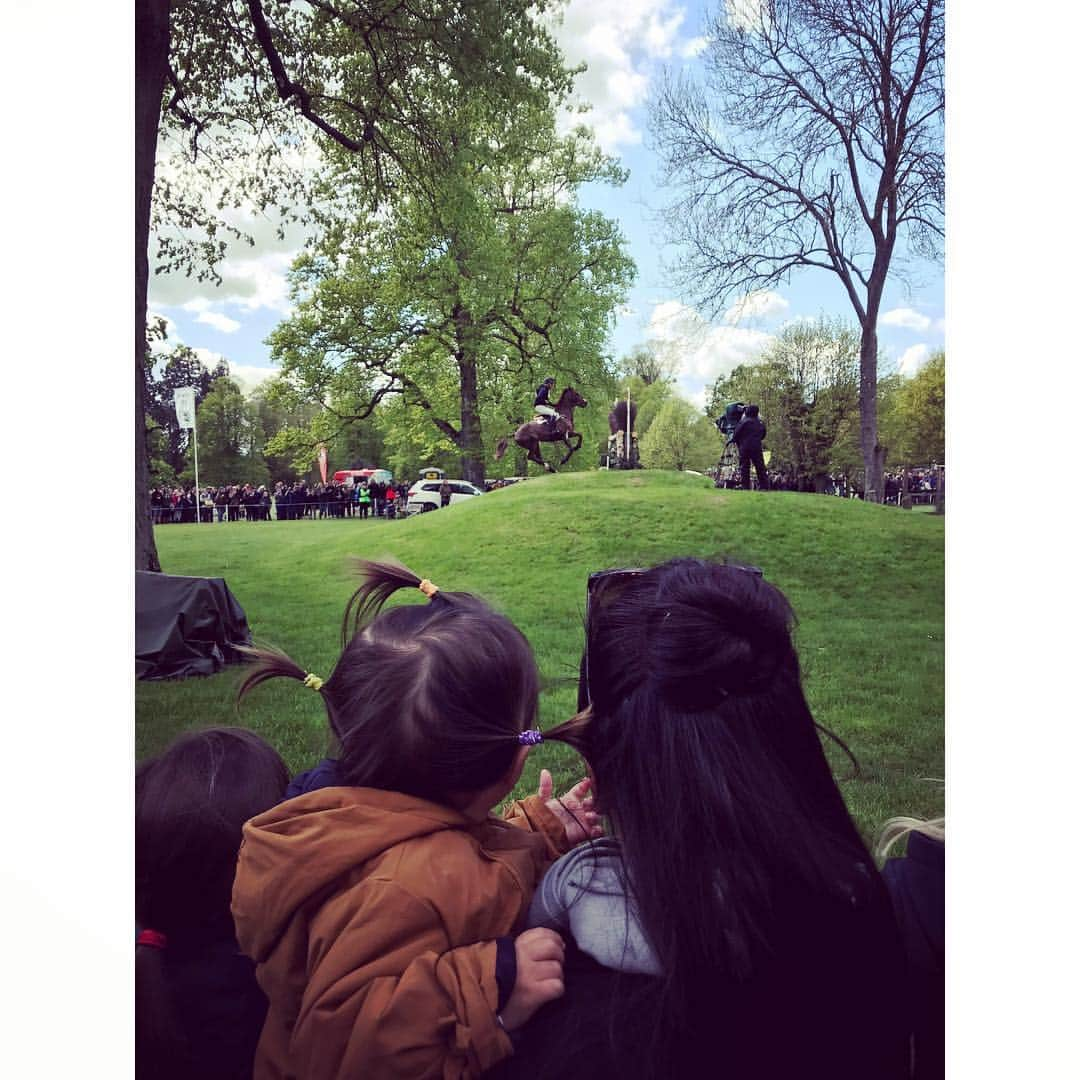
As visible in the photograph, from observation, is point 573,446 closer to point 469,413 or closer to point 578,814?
point 469,413

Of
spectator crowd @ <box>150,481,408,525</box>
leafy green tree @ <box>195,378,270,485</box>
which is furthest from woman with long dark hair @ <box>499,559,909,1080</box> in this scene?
leafy green tree @ <box>195,378,270,485</box>

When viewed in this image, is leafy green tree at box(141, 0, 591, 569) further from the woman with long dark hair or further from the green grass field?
the woman with long dark hair

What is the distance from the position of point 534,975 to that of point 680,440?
1.39 meters

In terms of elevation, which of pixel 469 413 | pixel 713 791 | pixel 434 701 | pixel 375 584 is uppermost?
pixel 469 413

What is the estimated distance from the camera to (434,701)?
1.43m

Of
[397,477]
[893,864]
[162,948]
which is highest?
[397,477]

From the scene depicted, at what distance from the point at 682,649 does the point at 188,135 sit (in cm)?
194

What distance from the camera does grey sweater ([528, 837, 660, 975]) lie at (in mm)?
1279

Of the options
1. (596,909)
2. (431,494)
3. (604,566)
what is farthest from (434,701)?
(431,494)

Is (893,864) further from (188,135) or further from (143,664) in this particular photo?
(188,135)

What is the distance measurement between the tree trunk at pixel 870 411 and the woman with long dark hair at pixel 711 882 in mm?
990
